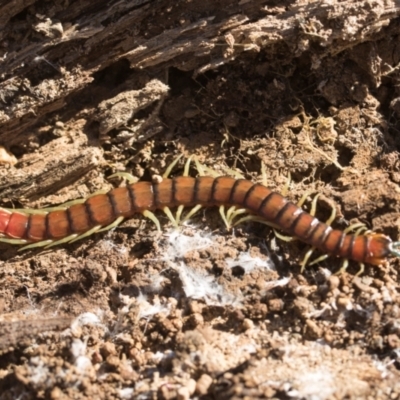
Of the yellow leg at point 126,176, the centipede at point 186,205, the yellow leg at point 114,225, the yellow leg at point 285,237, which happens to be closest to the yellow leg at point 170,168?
the centipede at point 186,205

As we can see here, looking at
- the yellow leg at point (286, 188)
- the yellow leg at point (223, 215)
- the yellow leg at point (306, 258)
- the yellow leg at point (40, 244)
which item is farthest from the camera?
the yellow leg at point (40, 244)

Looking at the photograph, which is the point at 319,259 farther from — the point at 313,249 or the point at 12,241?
the point at 12,241

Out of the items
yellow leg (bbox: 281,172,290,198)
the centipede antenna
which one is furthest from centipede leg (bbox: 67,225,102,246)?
the centipede antenna

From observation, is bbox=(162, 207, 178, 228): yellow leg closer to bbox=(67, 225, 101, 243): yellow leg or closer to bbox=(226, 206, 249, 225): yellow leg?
bbox=(226, 206, 249, 225): yellow leg

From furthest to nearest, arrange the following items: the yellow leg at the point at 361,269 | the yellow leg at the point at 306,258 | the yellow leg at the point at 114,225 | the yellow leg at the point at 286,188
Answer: the yellow leg at the point at 114,225, the yellow leg at the point at 286,188, the yellow leg at the point at 306,258, the yellow leg at the point at 361,269

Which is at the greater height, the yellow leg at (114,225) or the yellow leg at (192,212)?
the yellow leg at (114,225)

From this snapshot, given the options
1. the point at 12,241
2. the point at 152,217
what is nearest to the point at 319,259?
the point at 152,217

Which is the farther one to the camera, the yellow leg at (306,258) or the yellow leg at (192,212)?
the yellow leg at (192,212)

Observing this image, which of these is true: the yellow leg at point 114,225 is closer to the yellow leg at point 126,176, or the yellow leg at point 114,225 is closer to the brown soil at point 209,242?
the brown soil at point 209,242
